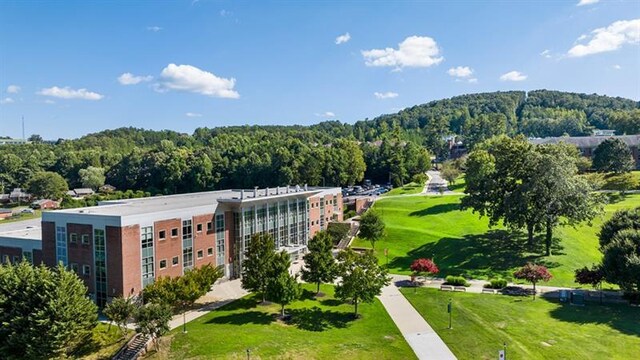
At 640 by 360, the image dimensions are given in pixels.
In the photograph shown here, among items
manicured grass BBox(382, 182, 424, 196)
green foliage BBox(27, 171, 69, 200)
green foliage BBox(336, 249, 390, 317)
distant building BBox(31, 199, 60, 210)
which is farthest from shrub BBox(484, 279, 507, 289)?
green foliage BBox(27, 171, 69, 200)

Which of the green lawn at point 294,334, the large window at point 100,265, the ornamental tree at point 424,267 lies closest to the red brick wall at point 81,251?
the large window at point 100,265

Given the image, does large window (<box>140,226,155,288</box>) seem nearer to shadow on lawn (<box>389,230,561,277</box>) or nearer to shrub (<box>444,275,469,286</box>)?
shadow on lawn (<box>389,230,561,277</box>)

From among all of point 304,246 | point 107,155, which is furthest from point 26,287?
point 107,155

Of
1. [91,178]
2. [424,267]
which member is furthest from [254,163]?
[424,267]

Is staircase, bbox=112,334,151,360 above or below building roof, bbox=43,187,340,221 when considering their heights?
below

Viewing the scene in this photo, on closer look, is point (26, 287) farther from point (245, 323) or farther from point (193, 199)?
point (193, 199)

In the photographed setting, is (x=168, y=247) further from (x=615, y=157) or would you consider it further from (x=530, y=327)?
(x=615, y=157)

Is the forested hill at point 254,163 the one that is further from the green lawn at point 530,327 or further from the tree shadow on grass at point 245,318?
the tree shadow on grass at point 245,318
